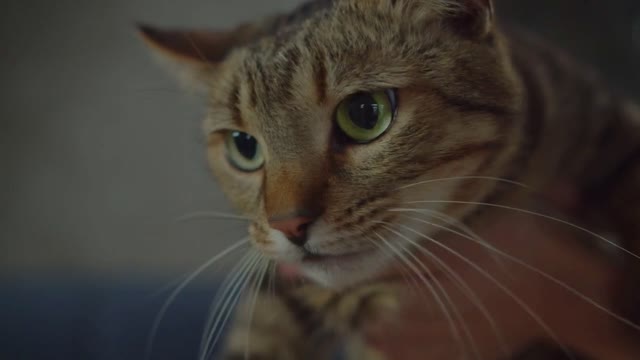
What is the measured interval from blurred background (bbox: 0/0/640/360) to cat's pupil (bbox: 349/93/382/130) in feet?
0.55

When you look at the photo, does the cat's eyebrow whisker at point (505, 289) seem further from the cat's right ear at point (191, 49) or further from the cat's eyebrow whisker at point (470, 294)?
the cat's right ear at point (191, 49)

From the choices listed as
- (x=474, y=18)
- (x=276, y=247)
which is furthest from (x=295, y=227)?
(x=474, y=18)

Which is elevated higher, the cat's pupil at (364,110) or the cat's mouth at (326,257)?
the cat's pupil at (364,110)

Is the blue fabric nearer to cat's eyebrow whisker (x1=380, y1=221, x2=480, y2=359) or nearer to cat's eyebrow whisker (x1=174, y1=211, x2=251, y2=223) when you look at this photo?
cat's eyebrow whisker (x1=174, y1=211, x2=251, y2=223)

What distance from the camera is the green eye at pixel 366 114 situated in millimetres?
661

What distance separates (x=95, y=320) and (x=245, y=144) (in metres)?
0.26

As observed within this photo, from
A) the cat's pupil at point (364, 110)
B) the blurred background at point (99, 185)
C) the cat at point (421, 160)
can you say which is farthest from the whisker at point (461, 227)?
the blurred background at point (99, 185)

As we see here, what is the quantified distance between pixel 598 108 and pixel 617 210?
11 cm

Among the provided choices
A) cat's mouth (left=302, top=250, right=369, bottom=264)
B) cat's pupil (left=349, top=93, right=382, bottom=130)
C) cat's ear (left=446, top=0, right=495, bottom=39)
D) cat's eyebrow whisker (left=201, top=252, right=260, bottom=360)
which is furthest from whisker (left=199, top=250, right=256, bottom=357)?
cat's ear (left=446, top=0, right=495, bottom=39)

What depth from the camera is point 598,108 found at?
2.36 ft

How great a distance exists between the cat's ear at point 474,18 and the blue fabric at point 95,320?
38cm

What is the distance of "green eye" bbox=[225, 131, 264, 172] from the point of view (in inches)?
29.1

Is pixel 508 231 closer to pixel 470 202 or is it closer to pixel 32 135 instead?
pixel 470 202

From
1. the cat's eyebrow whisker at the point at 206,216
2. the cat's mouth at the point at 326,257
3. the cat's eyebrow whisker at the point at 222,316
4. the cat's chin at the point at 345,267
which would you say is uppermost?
the cat's eyebrow whisker at the point at 206,216
